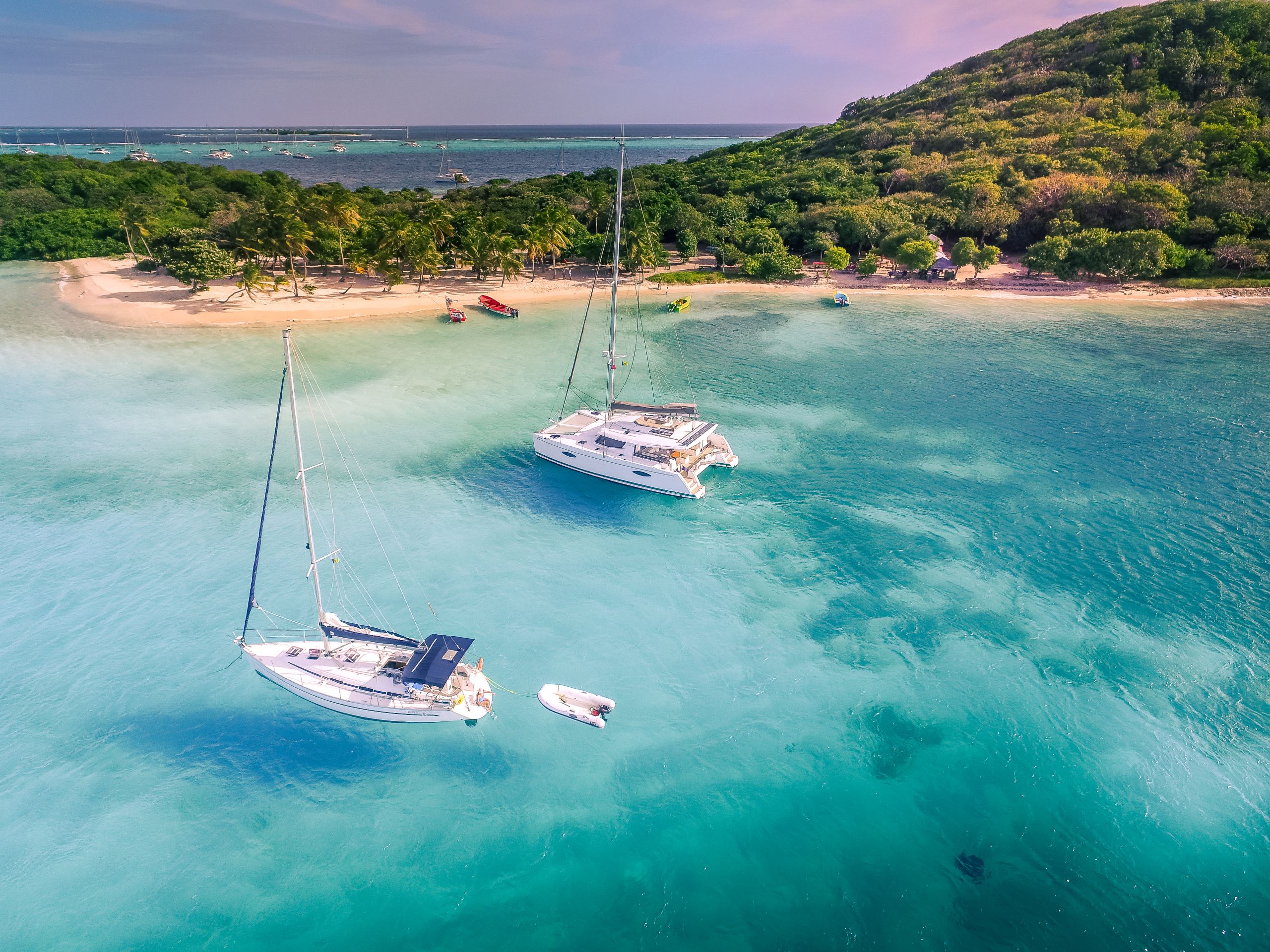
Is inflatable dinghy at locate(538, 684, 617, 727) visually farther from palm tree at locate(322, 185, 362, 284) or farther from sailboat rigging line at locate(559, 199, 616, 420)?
palm tree at locate(322, 185, 362, 284)

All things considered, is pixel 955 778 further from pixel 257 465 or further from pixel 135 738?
pixel 257 465

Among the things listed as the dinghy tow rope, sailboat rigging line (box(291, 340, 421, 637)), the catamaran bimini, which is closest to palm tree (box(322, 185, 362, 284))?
sailboat rigging line (box(291, 340, 421, 637))

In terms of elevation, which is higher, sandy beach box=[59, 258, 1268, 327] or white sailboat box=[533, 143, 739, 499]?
sandy beach box=[59, 258, 1268, 327]

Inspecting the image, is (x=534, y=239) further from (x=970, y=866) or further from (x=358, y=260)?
(x=970, y=866)

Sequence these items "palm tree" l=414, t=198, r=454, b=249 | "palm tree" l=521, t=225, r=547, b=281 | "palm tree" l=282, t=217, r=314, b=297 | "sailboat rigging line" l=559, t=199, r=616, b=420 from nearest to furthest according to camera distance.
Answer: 1. "sailboat rigging line" l=559, t=199, r=616, b=420
2. "palm tree" l=282, t=217, r=314, b=297
3. "palm tree" l=521, t=225, r=547, b=281
4. "palm tree" l=414, t=198, r=454, b=249

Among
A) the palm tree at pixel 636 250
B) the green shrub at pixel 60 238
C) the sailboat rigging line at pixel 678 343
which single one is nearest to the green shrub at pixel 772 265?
the palm tree at pixel 636 250
